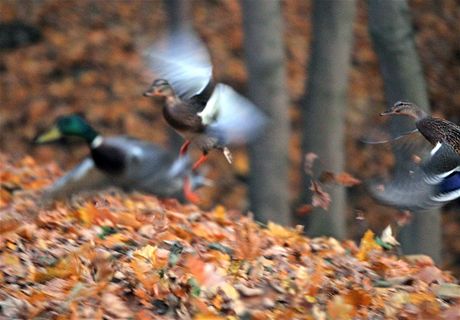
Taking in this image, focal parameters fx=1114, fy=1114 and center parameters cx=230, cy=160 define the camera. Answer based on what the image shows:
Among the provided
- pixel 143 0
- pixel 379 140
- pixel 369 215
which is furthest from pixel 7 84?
pixel 379 140

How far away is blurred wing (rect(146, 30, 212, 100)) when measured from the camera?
683 cm

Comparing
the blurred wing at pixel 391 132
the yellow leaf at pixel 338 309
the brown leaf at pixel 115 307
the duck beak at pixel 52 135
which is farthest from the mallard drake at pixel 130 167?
the yellow leaf at pixel 338 309

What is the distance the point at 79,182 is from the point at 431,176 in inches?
135

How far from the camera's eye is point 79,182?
346 inches

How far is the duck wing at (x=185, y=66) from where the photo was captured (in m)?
6.83

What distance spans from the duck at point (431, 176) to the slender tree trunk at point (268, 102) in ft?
11.3

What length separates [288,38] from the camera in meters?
15.0

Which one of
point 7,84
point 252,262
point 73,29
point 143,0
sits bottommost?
point 252,262

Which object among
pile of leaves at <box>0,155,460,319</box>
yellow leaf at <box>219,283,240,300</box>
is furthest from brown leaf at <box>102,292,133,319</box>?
yellow leaf at <box>219,283,240,300</box>

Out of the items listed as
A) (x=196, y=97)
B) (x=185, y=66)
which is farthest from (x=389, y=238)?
(x=185, y=66)

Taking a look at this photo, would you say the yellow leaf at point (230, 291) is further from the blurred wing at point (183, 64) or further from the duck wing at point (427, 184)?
the blurred wing at point (183, 64)

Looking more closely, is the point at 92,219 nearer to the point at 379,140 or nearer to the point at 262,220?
the point at 379,140

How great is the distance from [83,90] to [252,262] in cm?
885

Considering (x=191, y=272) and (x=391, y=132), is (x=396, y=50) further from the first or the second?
(x=191, y=272)
